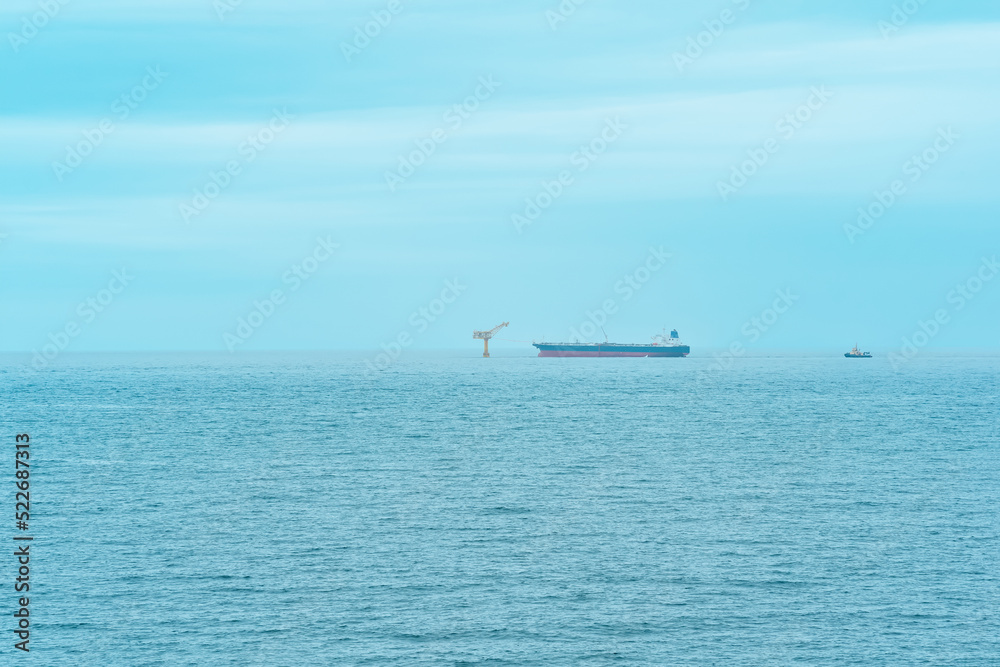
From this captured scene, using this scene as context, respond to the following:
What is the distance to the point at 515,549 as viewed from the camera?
50.0 meters

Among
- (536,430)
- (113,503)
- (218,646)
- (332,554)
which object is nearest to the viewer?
(218,646)

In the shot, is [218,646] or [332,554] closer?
[218,646]

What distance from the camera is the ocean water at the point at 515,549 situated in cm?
3722

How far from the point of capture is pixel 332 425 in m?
114

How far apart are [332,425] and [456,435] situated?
61.6 ft

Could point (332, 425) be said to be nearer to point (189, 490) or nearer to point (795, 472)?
point (189, 490)

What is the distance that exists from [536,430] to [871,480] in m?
45.0

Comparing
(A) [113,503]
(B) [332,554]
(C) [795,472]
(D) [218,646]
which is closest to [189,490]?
(A) [113,503]

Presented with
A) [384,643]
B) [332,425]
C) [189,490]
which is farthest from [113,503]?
[332,425]

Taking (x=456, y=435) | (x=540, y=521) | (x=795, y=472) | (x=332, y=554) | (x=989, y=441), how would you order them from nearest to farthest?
(x=332, y=554) < (x=540, y=521) < (x=795, y=472) < (x=989, y=441) < (x=456, y=435)

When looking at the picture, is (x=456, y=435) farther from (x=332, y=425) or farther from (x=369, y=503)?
(x=369, y=503)

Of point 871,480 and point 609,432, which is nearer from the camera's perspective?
point 871,480

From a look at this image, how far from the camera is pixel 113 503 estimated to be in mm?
61781

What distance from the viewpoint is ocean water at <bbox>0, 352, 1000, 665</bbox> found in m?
37.2
